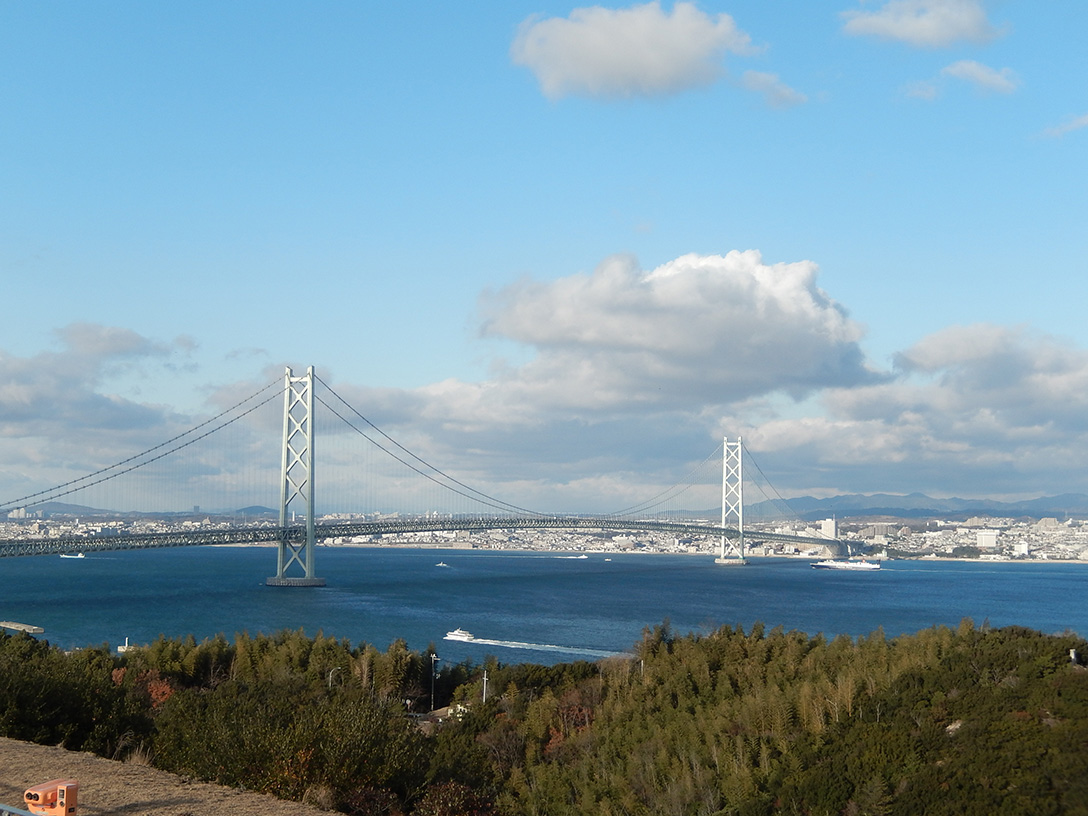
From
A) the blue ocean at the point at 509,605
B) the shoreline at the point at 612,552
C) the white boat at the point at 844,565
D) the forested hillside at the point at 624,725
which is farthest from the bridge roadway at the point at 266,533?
the shoreline at the point at 612,552

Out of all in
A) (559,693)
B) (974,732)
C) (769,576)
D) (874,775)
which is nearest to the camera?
(874,775)

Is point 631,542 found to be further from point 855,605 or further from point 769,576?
point 855,605

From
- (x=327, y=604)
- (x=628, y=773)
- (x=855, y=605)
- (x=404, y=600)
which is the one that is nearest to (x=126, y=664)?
(x=628, y=773)

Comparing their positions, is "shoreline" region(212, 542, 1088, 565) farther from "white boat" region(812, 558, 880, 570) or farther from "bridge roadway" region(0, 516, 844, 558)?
"bridge roadway" region(0, 516, 844, 558)

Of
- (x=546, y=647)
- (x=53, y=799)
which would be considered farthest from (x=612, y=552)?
(x=53, y=799)

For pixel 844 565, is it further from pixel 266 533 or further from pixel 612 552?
pixel 266 533

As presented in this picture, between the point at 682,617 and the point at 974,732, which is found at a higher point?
the point at 974,732
